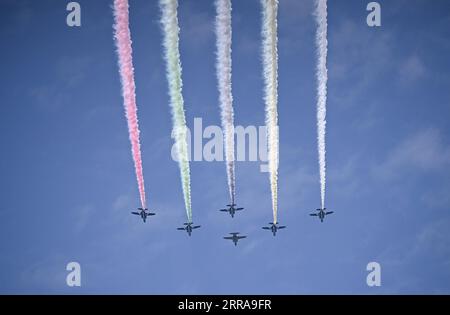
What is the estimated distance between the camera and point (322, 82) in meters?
62.3

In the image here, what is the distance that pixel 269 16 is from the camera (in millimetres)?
56125

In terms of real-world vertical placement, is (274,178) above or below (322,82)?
below

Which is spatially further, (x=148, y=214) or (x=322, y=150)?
(x=148, y=214)
